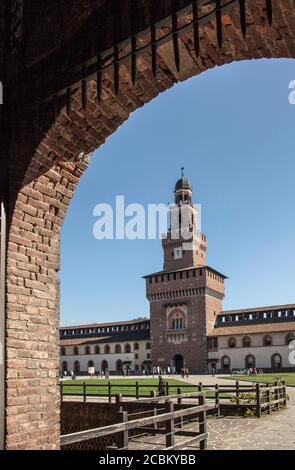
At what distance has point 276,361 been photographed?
171 ft

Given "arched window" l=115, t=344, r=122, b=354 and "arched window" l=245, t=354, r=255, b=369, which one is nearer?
"arched window" l=245, t=354, r=255, b=369

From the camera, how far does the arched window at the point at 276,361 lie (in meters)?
51.8

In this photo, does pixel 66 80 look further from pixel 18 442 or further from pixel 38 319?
pixel 18 442

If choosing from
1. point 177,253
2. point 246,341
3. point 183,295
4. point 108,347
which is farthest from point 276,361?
point 108,347

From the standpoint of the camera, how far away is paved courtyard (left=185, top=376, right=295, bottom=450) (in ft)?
30.5

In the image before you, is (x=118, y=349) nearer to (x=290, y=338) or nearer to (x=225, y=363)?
(x=225, y=363)

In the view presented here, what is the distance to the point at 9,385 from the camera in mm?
4523

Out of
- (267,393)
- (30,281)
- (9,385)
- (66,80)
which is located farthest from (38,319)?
(267,393)

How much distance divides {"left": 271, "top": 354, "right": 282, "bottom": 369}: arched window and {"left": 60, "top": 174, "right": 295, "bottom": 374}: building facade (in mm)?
100

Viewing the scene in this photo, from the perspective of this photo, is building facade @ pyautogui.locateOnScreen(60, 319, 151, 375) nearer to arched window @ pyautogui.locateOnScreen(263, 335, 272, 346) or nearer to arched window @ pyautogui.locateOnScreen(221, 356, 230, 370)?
arched window @ pyautogui.locateOnScreen(221, 356, 230, 370)

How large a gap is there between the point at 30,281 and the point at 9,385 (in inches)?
38.8

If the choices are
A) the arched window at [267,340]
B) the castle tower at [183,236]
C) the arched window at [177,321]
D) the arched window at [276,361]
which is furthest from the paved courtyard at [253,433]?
the castle tower at [183,236]

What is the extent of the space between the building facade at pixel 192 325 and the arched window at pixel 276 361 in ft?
0.33

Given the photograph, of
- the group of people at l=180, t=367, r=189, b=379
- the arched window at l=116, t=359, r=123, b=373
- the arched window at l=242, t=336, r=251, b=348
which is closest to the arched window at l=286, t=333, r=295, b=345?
the arched window at l=242, t=336, r=251, b=348
